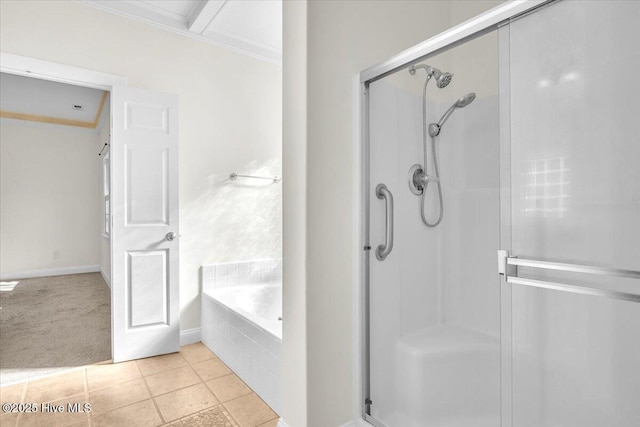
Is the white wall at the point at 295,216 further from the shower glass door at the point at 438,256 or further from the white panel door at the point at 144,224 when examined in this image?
the white panel door at the point at 144,224

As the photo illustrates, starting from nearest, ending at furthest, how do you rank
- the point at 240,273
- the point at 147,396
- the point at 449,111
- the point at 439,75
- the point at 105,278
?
the point at 439,75
the point at 449,111
the point at 147,396
the point at 240,273
the point at 105,278

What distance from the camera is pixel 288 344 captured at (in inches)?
66.1

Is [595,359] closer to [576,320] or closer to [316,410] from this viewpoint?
[576,320]

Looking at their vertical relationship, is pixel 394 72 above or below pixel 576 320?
above

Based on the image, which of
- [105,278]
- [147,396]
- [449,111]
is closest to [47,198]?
[105,278]

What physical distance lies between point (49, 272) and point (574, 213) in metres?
7.14

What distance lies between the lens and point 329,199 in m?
1.64

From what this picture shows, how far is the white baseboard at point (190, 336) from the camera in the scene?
2.89m

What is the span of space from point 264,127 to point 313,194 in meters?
1.97

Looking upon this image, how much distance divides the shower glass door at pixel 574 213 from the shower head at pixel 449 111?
69cm

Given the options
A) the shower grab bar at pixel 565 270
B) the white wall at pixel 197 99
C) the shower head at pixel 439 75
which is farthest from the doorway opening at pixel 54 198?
the shower grab bar at pixel 565 270

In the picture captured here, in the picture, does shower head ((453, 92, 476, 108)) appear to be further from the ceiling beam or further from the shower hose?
the ceiling beam

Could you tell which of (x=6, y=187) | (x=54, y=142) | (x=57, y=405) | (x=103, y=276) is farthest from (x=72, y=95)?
(x=57, y=405)

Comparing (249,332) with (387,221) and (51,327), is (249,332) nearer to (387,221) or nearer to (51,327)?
(387,221)
